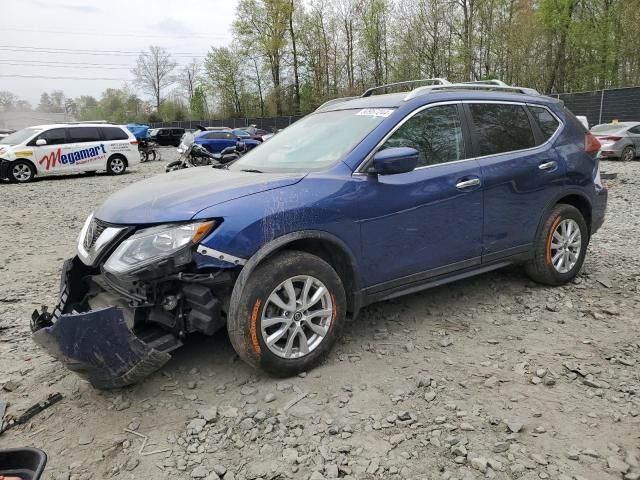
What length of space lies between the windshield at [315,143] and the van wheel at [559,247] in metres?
1.90

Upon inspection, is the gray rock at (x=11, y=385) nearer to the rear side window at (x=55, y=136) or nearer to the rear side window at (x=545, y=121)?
the rear side window at (x=545, y=121)

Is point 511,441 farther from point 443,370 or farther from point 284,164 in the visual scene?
point 284,164

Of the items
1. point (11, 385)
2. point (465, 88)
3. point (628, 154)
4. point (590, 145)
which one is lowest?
point (628, 154)

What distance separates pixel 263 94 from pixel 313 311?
5447cm

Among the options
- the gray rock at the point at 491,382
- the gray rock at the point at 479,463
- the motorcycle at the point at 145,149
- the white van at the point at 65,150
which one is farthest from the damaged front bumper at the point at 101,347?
the motorcycle at the point at 145,149

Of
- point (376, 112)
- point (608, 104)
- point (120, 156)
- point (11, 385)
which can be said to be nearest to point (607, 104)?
point (608, 104)

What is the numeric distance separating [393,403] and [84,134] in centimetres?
1650

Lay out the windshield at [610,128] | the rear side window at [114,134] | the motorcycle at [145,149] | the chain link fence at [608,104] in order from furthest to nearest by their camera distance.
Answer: the motorcycle at [145,149] < the chain link fence at [608,104] < the windshield at [610,128] < the rear side window at [114,134]

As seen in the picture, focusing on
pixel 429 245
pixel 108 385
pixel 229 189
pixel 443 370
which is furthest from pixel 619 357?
pixel 108 385

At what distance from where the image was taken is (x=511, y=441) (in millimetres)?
2553

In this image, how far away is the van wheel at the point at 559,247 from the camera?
444cm

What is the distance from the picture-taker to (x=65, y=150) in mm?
15938

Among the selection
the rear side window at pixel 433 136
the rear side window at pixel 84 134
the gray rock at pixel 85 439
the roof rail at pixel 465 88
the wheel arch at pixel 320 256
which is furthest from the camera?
the rear side window at pixel 84 134

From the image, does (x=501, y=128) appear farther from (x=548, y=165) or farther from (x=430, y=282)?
(x=430, y=282)
